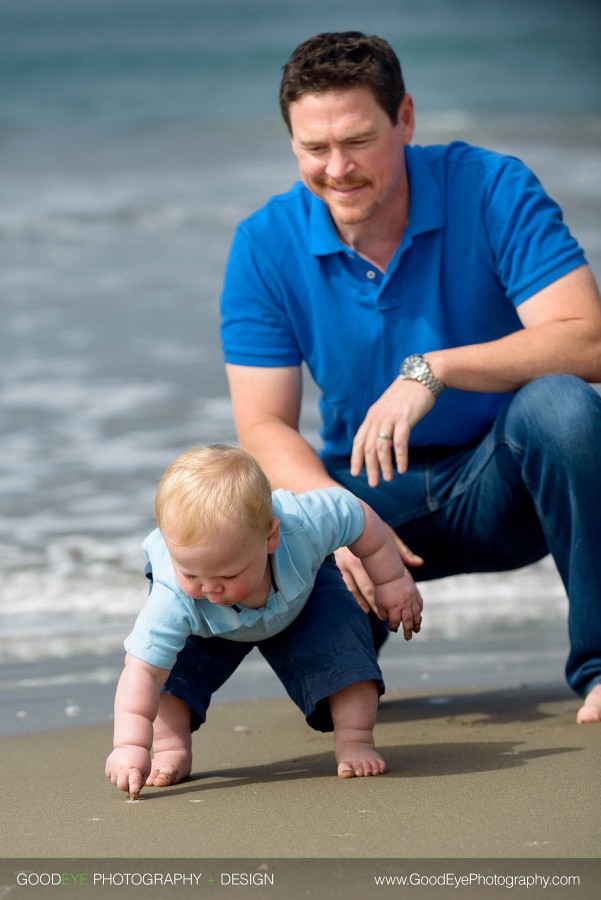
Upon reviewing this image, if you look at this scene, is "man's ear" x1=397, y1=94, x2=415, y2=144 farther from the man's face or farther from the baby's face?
the baby's face

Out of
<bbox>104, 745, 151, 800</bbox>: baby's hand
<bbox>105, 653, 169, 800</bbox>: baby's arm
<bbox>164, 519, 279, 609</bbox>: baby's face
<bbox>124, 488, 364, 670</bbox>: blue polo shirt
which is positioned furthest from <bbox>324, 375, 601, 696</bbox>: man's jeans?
<bbox>104, 745, 151, 800</bbox>: baby's hand

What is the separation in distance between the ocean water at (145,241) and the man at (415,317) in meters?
0.59

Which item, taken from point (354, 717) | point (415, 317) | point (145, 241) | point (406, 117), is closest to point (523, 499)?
point (415, 317)

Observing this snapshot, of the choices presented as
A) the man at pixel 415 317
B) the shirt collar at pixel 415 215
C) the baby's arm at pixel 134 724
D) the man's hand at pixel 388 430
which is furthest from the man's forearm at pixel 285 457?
the baby's arm at pixel 134 724

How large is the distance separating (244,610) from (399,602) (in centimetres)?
35

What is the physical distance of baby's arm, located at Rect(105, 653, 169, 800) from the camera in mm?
2305

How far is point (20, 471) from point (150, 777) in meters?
3.51

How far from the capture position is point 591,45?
1112 inches

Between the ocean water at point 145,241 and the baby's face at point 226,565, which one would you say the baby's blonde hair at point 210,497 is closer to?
the baby's face at point 226,565

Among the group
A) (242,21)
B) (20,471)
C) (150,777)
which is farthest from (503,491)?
(242,21)

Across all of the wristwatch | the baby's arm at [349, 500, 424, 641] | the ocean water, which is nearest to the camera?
the baby's arm at [349, 500, 424, 641]

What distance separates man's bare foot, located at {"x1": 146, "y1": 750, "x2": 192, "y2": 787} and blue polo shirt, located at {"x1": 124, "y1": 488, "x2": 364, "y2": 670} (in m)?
0.22

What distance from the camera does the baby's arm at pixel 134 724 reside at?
230 cm

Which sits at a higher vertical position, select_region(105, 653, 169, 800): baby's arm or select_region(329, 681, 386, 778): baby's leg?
select_region(105, 653, 169, 800): baby's arm
